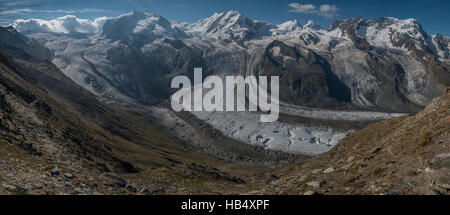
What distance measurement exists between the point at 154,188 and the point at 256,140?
13241 centimetres

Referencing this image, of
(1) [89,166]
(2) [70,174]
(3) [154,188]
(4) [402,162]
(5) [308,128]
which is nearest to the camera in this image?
(4) [402,162]

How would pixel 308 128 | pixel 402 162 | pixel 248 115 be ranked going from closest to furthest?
pixel 402 162 → pixel 308 128 → pixel 248 115

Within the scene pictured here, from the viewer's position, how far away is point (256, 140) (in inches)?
6225

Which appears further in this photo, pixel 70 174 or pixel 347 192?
pixel 70 174

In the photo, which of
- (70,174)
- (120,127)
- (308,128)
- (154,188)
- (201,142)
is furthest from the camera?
(308,128)

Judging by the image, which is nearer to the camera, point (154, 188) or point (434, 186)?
point (434, 186)

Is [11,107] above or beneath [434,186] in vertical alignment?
above
